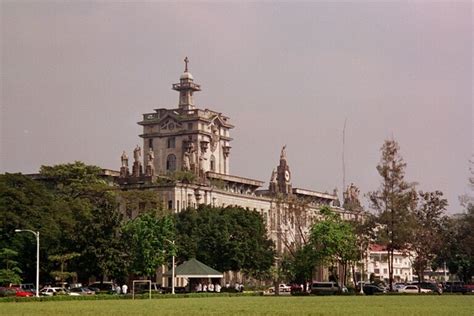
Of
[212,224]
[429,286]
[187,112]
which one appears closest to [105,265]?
[212,224]

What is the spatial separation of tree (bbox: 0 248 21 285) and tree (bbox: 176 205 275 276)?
19466 millimetres

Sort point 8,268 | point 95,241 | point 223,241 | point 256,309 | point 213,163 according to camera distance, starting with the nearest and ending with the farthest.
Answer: point 256,309 < point 8,268 < point 95,241 < point 223,241 < point 213,163

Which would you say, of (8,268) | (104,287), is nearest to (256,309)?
(8,268)

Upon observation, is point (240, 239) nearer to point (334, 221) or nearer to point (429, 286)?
point (334, 221)

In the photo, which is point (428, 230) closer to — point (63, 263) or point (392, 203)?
point (392, 203)

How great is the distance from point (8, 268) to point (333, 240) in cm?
3011

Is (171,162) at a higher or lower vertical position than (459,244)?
higher

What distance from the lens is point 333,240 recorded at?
300ft

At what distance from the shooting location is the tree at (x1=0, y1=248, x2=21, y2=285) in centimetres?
8238

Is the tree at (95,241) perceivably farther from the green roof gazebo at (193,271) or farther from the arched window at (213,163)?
the arched window at (213,163)

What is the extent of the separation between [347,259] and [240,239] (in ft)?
Result: 47.6

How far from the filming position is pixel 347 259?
93438mm

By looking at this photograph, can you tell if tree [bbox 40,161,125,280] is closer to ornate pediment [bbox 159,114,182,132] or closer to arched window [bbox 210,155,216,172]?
ornate pediment [bbox 159,114,182,132]

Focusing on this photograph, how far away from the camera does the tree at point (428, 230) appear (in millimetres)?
94750
